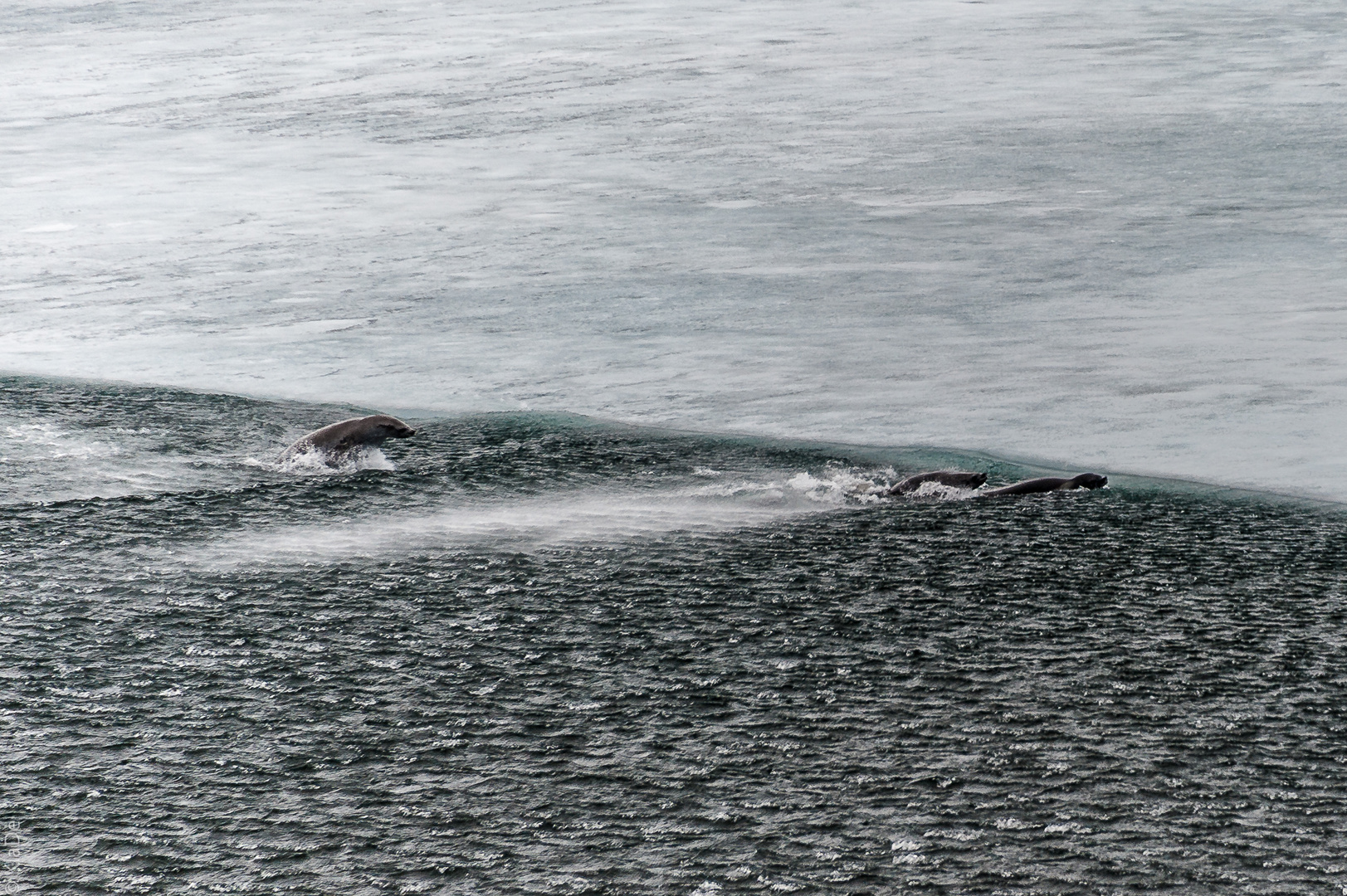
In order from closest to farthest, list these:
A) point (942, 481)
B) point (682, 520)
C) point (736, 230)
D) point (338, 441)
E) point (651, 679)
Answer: point (651, 679) → point (682, 520) → point (942, 481) → point (338, 441) → point (736, 230)

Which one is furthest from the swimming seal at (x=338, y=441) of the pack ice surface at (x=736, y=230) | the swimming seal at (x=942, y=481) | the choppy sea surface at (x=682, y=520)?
the swimming seal at (x=942, y=481)

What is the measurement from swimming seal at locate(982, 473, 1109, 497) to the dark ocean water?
7 cm

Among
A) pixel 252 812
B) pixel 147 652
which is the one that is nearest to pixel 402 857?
pixel 252 812

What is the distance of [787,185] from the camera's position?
10.1 m

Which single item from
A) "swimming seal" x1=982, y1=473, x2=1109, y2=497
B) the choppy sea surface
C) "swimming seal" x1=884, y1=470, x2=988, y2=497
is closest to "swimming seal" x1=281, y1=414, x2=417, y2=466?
the choppy sea surface

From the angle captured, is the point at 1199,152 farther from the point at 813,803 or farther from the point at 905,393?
the point at 813,803

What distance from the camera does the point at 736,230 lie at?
8969 millimetres

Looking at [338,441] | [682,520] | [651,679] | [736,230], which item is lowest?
[651,679]

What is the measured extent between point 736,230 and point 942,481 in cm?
438

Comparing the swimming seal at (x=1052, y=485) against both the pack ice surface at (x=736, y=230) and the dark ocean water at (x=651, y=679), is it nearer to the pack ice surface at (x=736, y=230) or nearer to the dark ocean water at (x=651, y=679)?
the dark ocean water at (x=651, y=679)

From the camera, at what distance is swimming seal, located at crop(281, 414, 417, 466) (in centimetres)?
506

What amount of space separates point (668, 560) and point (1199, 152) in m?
7.80

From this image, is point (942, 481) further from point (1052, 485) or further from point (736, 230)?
point (736, 230)

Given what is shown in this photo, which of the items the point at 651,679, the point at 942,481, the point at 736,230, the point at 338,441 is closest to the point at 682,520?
the point at 942,481
